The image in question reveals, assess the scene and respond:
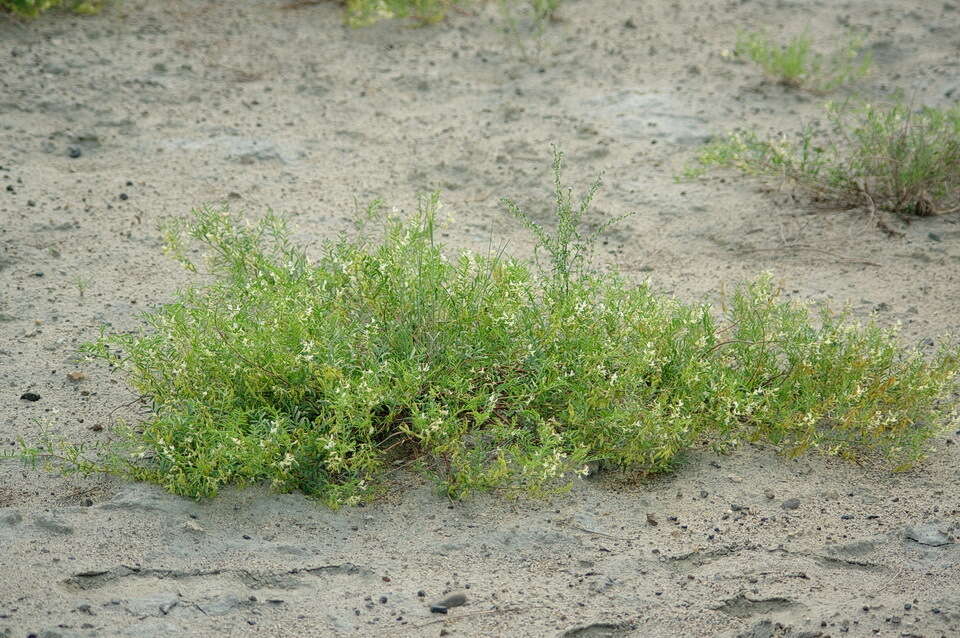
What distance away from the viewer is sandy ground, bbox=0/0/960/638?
10.4ft

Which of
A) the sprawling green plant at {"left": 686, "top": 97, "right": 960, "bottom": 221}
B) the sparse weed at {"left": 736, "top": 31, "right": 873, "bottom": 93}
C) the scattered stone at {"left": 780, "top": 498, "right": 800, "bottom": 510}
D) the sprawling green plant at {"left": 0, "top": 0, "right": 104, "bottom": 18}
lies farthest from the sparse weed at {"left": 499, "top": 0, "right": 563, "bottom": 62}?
the scattered stone at {"left": 780, "top": 498, "right": 800, "bottom": 510}

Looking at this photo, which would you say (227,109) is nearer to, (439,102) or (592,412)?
(439,102)

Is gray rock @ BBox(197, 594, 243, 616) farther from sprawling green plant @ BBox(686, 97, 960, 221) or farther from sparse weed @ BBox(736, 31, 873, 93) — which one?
sparse weed @ BBox(736, 31, 873, 93)

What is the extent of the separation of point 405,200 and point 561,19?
2.96 m

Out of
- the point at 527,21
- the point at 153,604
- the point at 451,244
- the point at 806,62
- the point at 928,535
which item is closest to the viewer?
the point at 153,604

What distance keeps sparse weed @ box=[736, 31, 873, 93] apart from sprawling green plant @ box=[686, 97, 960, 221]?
99cm

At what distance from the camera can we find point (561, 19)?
26.1 feet

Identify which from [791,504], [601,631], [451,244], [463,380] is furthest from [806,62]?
[601,631]

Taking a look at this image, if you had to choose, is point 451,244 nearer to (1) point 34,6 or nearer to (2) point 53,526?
(2) point 53,526

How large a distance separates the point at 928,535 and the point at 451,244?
8.71 ft

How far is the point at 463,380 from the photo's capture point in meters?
3.59

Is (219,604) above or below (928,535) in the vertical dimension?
below

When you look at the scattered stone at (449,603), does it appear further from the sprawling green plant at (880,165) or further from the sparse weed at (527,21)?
the sparse weed at (527,21)

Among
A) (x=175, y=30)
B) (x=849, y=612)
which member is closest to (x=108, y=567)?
(x=849, y=612)
